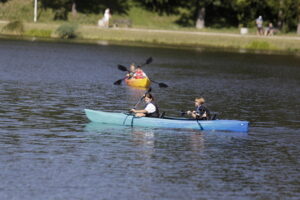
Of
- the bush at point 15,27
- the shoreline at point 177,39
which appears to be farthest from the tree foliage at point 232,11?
the bush at point 15,27

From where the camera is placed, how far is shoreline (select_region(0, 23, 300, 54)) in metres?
74.0

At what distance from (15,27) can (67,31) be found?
5.86 m

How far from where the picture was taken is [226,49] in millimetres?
74250

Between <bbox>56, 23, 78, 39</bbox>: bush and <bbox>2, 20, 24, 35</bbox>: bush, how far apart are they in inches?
160

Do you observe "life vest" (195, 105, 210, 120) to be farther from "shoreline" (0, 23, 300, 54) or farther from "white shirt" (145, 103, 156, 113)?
"shoreline" (0, 23, 300, 54)

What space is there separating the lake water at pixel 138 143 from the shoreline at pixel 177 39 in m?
21.4

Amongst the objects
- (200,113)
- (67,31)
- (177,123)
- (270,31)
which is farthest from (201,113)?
(270,31)

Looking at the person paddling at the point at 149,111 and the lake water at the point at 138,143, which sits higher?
the person paddling at the point at 149,111

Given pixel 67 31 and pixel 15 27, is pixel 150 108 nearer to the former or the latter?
pixel 67 31

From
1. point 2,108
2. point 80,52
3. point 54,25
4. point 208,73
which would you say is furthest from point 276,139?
point 54,25

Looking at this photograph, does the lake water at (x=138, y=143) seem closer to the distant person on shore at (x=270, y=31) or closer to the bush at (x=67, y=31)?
the bush at (x=67, y=31)

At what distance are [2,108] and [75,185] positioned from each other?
13.5 m

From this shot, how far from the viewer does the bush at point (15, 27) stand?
79938 mm

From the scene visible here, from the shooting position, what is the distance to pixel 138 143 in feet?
89.2
